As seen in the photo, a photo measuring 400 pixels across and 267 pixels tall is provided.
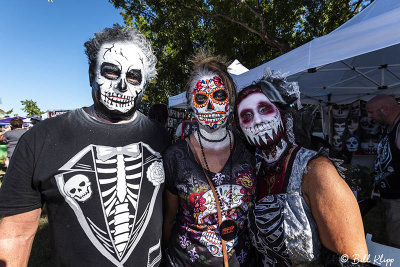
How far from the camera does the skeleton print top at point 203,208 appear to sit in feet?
5.06

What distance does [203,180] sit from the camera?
5.35 feet

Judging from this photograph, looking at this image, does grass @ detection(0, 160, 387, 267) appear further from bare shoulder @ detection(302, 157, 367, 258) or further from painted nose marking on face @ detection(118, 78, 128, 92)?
bare shoulder @ detection(302, 157, 367, 258)

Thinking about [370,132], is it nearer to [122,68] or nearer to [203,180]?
[203,180]

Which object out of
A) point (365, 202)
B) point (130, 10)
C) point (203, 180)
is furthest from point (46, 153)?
point (130, 10)

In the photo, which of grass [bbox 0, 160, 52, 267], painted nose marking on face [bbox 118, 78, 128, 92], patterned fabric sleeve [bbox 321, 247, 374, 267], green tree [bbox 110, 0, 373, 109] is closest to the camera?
patterned fabric sleeve [bbox 321, 247, 374, 267]

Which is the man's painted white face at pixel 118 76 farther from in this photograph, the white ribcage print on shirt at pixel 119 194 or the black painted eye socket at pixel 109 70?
the white ribcage print on shirt at pixel 119 194

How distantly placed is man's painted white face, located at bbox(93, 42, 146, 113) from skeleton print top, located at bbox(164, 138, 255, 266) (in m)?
0.47

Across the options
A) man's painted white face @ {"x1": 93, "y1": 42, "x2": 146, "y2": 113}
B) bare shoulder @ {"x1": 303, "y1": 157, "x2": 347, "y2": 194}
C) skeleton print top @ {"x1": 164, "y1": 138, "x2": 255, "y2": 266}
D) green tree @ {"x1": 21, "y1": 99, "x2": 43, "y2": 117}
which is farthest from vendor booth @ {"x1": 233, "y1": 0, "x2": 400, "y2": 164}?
green tree @ {"x1": 21, "y1": 99, "x2": 43, "y2": 117}

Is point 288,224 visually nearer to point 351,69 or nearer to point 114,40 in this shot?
point 114,40

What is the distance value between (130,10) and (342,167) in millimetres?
11258

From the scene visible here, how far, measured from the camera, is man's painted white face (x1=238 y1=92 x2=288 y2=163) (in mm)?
1590

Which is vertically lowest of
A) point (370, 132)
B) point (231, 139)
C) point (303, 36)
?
point (370, 132)

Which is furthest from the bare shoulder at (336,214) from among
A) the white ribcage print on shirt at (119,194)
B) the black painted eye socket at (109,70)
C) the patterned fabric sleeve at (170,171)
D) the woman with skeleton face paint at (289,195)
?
the black painted eye socket at (109,70)

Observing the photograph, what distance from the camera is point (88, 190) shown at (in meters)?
1.35
